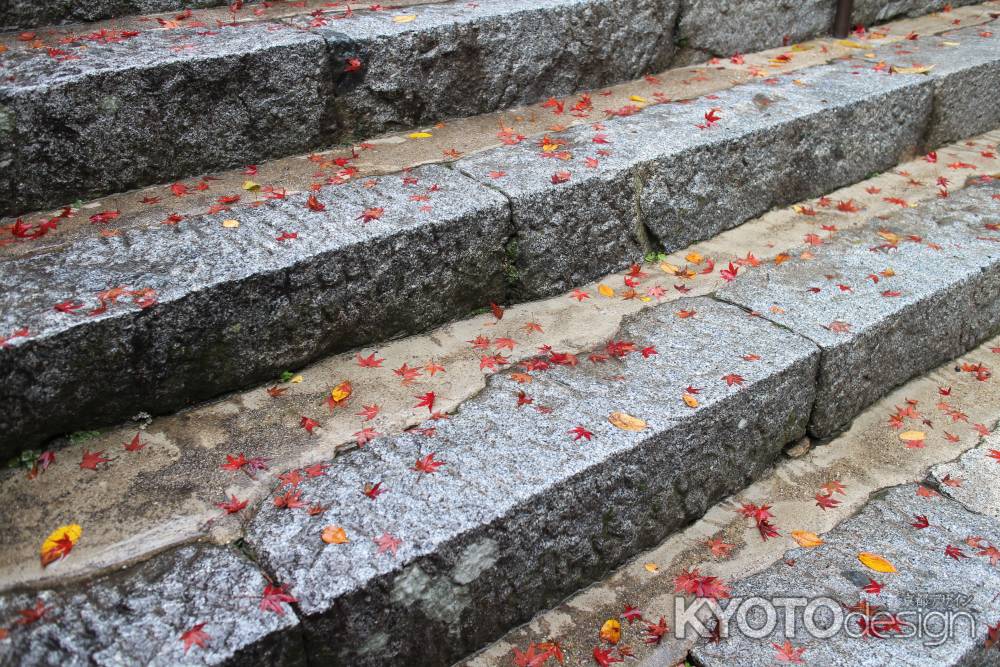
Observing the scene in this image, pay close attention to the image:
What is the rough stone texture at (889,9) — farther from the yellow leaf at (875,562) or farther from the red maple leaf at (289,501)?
the red maple leaf at (289,501)

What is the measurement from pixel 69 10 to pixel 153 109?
755 millimetres

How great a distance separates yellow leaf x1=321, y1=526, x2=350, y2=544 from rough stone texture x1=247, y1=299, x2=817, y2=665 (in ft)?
0.05

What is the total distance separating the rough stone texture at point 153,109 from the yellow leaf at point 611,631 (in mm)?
1963

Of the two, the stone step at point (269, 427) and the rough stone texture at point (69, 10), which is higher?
the rough stone texture at point (69, 10)

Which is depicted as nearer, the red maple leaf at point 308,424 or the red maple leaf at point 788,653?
the red maple leaf at point 788,653

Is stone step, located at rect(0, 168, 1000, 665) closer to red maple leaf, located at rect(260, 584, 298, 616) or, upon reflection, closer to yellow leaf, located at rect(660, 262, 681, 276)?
red maple leaf, located at rect(260, 584, 298, 616)

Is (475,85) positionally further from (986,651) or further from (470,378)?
(986,651)

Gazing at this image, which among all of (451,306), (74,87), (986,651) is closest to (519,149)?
(451,306)

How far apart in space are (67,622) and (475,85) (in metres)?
2.47

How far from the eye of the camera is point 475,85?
3.33 meters

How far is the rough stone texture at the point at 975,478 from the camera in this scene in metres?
2.44

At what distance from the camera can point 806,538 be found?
2330 millimetres

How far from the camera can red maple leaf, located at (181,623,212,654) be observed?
5.20 feet

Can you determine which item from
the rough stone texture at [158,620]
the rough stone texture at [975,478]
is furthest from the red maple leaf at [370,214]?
the rough stone texture at [975,478]
